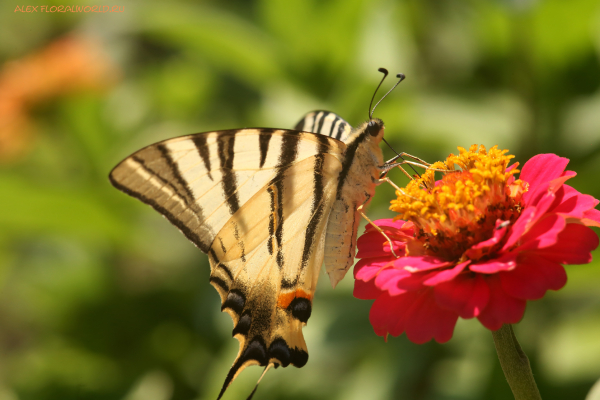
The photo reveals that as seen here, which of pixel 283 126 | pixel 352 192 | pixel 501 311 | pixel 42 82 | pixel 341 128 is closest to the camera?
pixel 501 311

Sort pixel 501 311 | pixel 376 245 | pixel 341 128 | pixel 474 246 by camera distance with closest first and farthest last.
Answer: pixel 501 311 < pixel 474 246 < pixel 376 245 < pixel 341 128

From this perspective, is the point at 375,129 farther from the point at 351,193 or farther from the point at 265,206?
the point at 265,206

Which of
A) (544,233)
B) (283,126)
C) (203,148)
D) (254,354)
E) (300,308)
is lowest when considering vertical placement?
(254,354)

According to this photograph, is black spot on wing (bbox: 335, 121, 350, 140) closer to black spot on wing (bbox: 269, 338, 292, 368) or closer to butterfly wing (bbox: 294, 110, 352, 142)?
butterfly wing (bbox: 294, 110, 352, 142)

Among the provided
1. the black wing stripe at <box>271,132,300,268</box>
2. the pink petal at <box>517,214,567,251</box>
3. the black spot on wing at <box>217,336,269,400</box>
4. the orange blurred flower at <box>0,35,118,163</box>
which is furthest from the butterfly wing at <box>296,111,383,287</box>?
the orange blurred flower at <box>0,35,118,163</box>

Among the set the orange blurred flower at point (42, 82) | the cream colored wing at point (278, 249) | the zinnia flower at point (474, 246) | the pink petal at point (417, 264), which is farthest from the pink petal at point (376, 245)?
the orange blurred flower at point (42, 82)

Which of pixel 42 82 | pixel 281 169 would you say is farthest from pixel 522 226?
pixel 42 82
